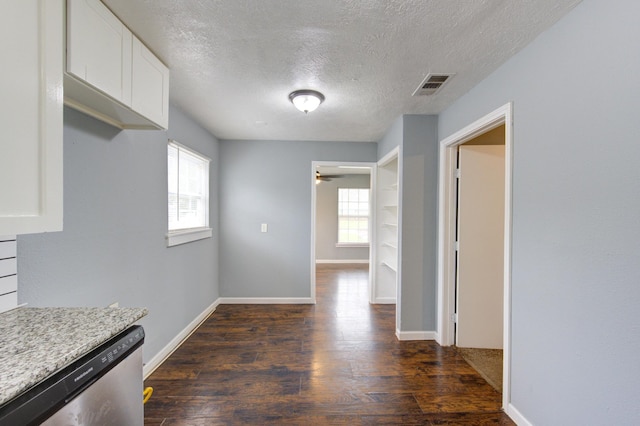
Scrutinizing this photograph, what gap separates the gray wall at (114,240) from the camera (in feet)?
4.64

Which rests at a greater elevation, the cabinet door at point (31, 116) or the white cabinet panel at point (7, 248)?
the cabinet door at point (31, 116)

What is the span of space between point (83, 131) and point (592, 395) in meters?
3.08

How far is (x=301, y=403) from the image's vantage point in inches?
73.6

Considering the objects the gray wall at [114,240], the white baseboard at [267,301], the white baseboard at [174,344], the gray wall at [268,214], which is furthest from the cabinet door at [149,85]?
the white baseboard at [267,301]

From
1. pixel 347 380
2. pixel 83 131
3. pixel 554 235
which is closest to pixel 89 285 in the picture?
pixel 83 131

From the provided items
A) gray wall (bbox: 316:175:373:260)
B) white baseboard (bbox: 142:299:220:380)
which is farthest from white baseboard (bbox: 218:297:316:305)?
gray wall (bbox: 316:175:373:260)

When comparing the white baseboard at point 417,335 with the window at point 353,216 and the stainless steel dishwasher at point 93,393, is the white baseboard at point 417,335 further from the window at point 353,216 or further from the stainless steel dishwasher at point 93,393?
the window at point 353,216

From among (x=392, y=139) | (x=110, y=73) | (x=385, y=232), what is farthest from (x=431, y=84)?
(x=385, y=232)

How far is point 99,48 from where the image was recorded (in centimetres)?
127

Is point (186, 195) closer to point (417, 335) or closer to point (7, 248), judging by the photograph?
point (7, 248)

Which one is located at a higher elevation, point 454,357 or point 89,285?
point 89,285

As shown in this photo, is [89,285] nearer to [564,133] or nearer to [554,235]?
[554,235]

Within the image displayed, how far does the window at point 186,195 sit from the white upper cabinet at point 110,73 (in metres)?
0.95

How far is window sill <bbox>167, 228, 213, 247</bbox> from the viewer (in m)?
2.53
